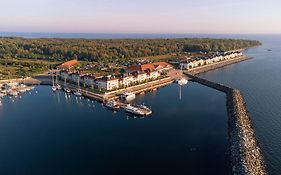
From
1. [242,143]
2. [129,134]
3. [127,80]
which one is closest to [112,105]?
[129,134]

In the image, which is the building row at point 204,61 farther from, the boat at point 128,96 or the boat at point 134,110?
the boat at point 134,110

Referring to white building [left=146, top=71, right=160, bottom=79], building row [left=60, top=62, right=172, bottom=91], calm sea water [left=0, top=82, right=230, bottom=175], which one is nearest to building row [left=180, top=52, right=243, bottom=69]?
building row [left=60, top=62, right=172, bottom=91]

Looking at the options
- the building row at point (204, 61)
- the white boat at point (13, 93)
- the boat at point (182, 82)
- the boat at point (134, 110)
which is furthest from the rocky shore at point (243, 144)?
the white boat at point (13, 93)

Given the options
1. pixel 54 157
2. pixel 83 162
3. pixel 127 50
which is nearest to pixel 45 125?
pixel 54 157

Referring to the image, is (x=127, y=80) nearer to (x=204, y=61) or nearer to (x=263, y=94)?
(x=263, y=94)

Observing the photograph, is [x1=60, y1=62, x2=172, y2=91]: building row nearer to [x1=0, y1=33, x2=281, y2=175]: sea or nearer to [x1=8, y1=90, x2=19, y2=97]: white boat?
[x1=0, y1=33, x2=281, y2=175]: sea

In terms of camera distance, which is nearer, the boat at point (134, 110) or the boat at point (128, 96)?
the boat at point (134, 110)
